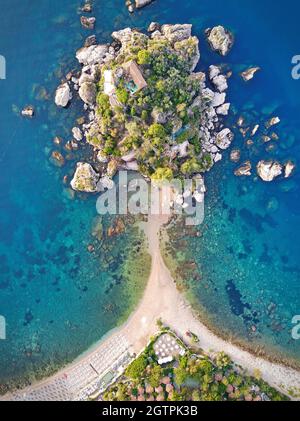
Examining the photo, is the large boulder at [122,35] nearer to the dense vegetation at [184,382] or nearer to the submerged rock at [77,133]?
the submerged rock at [77,133]

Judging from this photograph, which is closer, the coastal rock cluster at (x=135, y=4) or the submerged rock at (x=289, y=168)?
the coastal rock cluster at (x=135, y=4)

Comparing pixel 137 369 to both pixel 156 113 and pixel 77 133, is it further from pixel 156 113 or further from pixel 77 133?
pixel 156 113

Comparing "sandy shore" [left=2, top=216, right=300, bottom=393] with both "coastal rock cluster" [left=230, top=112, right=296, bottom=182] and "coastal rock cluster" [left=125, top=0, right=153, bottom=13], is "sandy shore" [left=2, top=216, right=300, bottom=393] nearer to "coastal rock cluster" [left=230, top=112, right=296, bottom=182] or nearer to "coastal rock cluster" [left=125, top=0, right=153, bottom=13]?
"coastal rock cluster" [left=230, top=112, right=296, bottom=182]

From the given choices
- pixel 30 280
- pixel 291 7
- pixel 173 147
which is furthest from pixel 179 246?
pixel 291 7

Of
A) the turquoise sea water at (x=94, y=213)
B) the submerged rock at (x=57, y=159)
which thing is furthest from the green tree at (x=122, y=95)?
the submerged rock at (x=57, y=159)

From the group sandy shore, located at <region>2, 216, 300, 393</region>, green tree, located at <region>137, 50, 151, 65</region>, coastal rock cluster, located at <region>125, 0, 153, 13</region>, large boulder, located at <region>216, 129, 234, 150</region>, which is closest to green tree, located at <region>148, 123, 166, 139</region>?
green tree, located at <region>137, 50, 151, 65</region>

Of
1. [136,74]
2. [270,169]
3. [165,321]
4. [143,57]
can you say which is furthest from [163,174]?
[165,321]
